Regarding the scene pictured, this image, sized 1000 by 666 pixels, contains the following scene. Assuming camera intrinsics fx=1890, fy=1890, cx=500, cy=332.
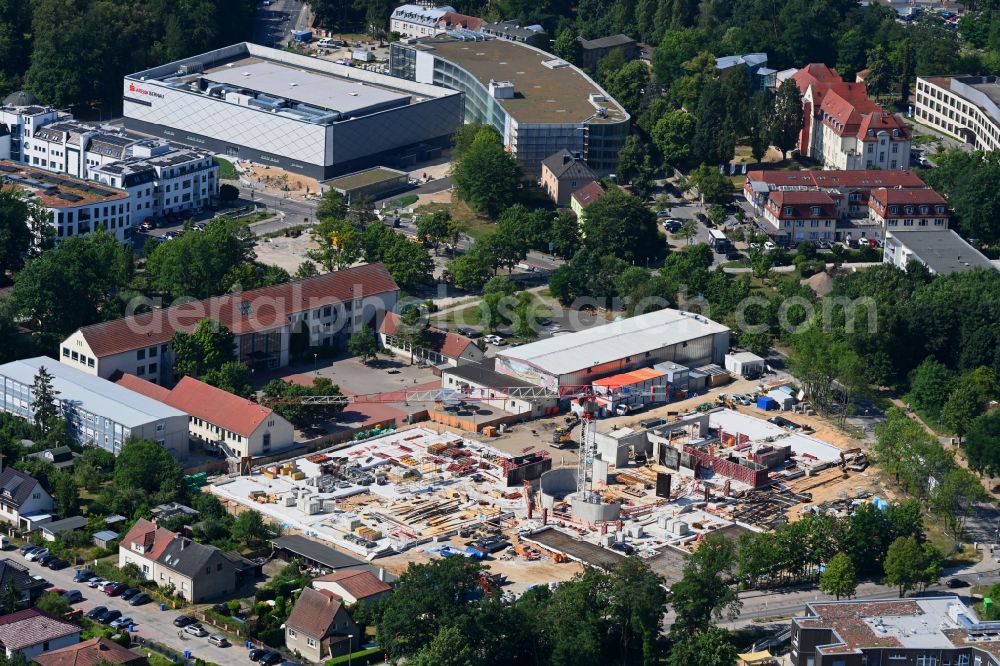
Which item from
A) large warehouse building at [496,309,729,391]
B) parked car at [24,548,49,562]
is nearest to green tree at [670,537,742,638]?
large warehouse building at [496,309,729,391]

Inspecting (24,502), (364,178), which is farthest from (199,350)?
(364,178)

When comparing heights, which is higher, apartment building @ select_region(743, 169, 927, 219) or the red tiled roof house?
apartment building @ select_region(743, 169, 927, 219)

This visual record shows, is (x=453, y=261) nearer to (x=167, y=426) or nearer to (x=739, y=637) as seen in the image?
(x=167, y=426)

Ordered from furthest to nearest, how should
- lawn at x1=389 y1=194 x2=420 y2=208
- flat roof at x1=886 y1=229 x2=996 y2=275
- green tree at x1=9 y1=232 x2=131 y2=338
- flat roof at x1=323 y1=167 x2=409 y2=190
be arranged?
A: 1. flat roof at x1=323 y1=167 x2=409 y2=190
2. lawn at x1=389 y1=194 x2=420 y2=208
3. flat roof at x1=886 y1=229 x2=996 y2=275
4. green tree at x1=9 y1=232 x2=131 y2=338

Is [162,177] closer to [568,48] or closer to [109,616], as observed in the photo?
[568,48]

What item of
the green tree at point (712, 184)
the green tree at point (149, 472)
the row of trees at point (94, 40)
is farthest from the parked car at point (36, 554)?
the row of trees at point (94, 40)

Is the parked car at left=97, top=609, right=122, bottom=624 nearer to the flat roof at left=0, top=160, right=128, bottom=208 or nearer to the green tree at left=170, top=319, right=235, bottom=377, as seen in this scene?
the green tree at left=170, top=319, right=235, bottom=377
